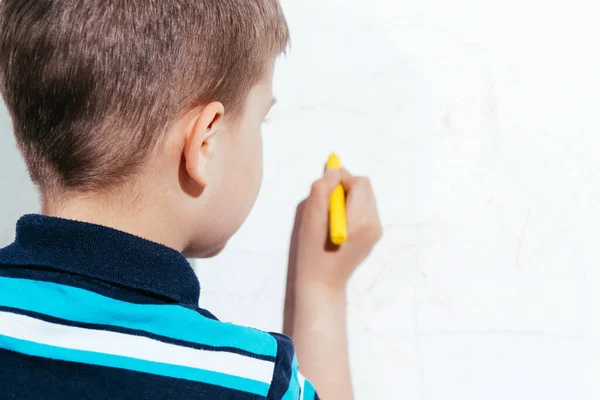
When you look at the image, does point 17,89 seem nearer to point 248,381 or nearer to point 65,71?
point 65,71

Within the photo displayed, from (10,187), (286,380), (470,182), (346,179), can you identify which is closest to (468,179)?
(470,182)

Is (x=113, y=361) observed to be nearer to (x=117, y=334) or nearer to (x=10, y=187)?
(x=117, y=334)

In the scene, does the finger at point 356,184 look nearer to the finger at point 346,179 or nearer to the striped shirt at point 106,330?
the finger at point 346,179

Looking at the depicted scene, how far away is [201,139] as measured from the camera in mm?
422

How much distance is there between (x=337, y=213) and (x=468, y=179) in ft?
0.38

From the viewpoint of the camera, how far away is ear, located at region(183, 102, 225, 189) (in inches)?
16.6

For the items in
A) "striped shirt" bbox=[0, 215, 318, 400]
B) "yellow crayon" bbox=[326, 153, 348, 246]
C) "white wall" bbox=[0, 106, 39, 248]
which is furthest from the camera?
"white wall" bbox=[0, 106, 39, 248]

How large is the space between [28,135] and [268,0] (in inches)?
7.6

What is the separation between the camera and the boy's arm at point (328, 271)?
561mm

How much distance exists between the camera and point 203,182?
0.44 meters

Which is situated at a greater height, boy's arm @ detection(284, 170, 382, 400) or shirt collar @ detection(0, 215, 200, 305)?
shirt collar @ detection(0, 215, 200, 305)

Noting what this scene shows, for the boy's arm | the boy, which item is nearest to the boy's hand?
the boy's arm

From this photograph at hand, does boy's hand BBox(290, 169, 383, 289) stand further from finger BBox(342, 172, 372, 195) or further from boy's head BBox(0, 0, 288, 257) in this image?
boy's head BBox(0, 0, 288, 257)

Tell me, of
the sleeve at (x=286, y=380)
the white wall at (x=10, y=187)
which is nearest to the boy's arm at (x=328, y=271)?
the sleeve at (x=286, y=380)
